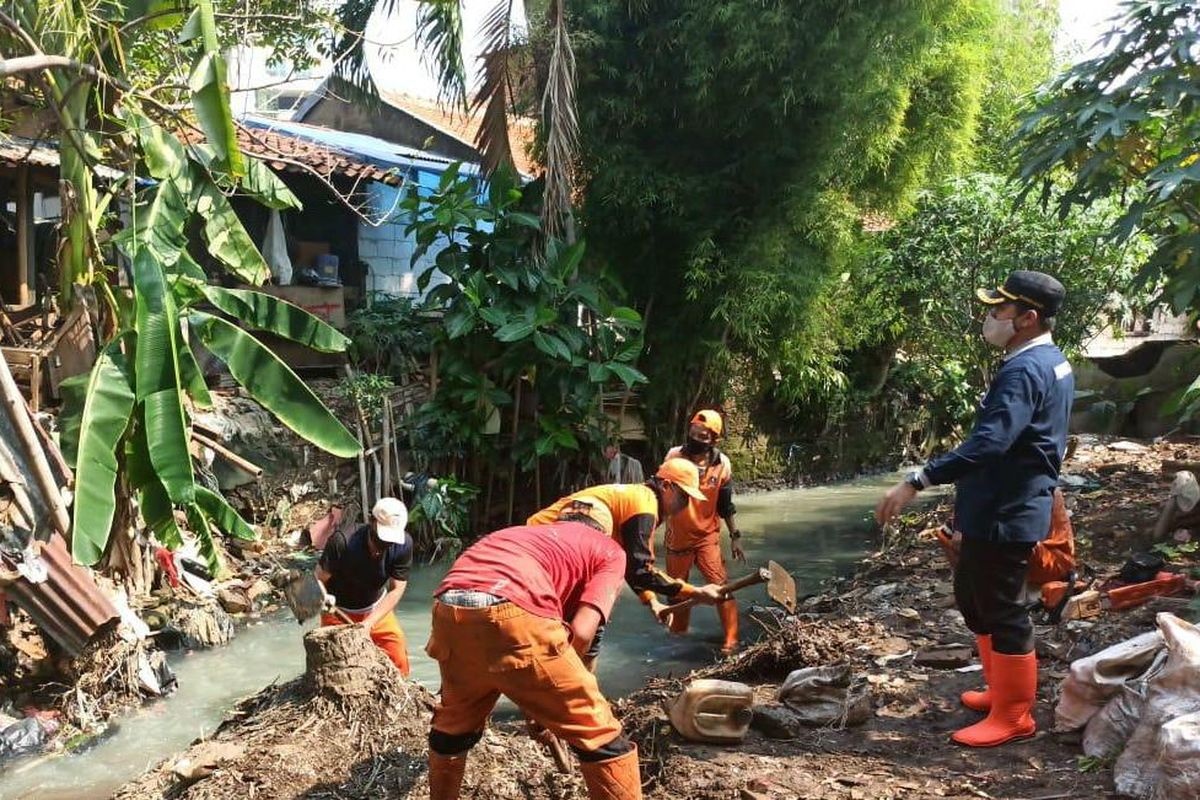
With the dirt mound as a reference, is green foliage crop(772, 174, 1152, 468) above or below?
above

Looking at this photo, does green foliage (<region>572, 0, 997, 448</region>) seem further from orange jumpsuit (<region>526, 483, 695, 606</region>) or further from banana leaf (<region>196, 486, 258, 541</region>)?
orange jumpsuit (<region>526, 483, 695, 606</region>)

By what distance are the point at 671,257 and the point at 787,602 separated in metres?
7.72

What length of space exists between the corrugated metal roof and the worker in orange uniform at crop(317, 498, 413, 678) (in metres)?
8.77

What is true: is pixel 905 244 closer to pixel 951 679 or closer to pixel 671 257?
pixel 671 257

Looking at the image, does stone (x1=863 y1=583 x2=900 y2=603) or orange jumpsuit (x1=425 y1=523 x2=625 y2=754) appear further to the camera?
stone (x1=863 y1=583 x2=900 y2=603)

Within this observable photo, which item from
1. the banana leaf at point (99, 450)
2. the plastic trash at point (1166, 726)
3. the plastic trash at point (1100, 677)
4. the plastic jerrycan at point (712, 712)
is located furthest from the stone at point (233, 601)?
the plastic trash at point (1166, 726)

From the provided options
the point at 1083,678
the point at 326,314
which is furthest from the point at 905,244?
the point at 1083,678

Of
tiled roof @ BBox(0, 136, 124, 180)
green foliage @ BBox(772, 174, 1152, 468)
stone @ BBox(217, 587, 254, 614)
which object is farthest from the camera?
green foliage @ BBox(772, 174, 1152, 468)

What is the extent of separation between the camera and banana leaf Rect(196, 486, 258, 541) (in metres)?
5.29

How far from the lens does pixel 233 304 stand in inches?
239

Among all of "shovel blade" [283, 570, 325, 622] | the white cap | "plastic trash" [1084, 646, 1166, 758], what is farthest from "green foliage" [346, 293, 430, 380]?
"plastic trash" [1084, 646, 1166, 758]

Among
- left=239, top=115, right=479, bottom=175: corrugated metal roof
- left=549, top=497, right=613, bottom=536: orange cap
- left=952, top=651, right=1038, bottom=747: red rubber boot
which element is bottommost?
left=952, top=651, right=1038, bottom=747: red rubber boot

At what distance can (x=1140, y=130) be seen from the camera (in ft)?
21.1

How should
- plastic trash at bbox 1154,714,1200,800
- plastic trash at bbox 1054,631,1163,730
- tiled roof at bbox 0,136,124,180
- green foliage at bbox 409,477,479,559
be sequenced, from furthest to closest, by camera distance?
1. green foliage at bbox 409,477,479,559
2. tiled roof at bbox 0,136,124,180
3. plastic trash at bbox 1054,631,1163,730
4. plastic trash at bbox 1154,714,1200,800
